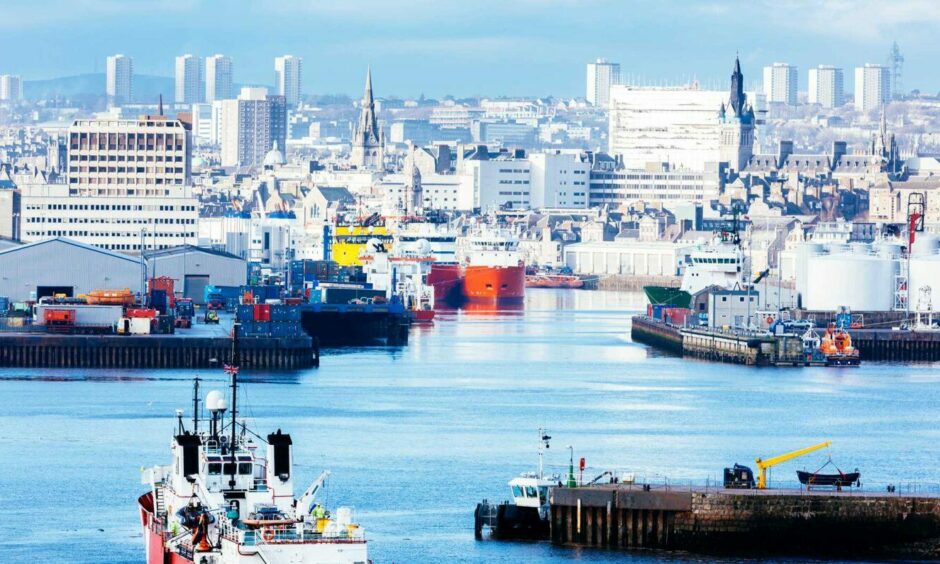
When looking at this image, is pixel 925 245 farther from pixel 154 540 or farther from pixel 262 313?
pixel 154 540

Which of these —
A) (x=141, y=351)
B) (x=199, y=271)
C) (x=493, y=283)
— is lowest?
(x=141, y=351)

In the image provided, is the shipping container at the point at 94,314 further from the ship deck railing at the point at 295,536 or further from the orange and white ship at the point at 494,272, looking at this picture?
the orange and white ship at the point at 494,272

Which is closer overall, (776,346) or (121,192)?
(776,346)

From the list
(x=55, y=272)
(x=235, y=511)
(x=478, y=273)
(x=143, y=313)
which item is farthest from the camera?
(x=478, y=273)

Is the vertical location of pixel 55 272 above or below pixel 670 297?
above

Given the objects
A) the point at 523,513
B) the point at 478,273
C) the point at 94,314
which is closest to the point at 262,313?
the point at 94,314

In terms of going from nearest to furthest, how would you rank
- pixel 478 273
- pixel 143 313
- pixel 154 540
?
pixel 154 540, pixel 143 313, pixel 478 273

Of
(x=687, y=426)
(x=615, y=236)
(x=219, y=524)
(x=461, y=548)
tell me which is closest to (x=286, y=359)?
(x=687, y=426)

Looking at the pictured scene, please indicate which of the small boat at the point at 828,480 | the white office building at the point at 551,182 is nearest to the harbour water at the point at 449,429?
the small boat at the point at 828,480
